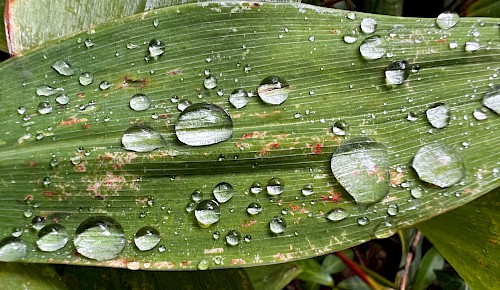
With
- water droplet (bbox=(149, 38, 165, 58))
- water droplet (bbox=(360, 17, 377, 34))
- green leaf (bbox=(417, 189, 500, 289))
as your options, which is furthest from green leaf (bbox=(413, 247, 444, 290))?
water droplet (bbox=(149, 38, 165, 58))

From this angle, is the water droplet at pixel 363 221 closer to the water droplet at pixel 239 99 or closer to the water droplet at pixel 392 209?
the water droplet at pixel 392 209

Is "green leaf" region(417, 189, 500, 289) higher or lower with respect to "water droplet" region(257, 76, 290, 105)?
lower

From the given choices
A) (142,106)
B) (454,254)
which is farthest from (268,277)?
(142,106)

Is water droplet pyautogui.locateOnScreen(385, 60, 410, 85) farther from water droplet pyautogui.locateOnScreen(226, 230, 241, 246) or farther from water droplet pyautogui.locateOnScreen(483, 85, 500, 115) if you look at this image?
water droplet pyautogui.locateOnScreen(226, 230, 241, 246)

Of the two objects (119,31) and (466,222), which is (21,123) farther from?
(466,222)

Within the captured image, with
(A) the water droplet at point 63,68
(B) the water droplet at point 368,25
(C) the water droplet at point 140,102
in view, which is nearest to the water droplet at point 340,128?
(B) the water droplet at point 368,25

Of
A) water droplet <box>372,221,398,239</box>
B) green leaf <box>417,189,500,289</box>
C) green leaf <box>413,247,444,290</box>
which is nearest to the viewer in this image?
water droplet <box>372,221,398,239</box>
